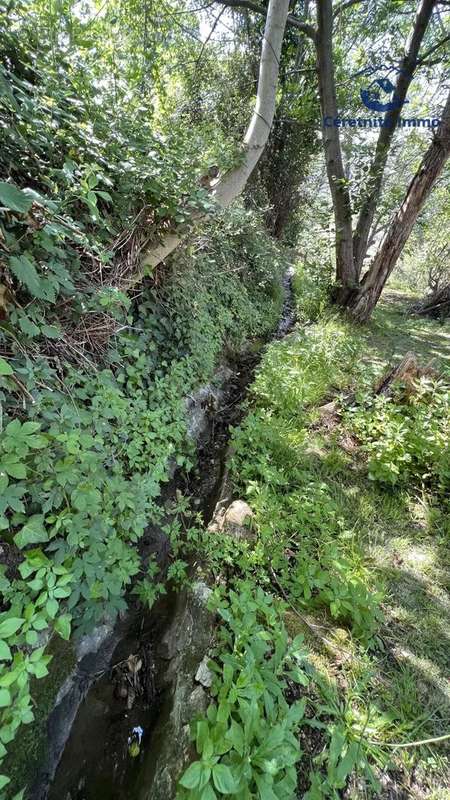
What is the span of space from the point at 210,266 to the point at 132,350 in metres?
2.37

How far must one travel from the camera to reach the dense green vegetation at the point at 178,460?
1.12 m

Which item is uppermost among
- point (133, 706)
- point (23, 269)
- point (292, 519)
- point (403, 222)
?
point (403, 222)

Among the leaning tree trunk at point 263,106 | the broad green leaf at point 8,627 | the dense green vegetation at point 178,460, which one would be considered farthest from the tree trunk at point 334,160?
the broad green leaf at point 8,627

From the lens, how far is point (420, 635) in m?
1.63

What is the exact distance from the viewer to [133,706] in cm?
155

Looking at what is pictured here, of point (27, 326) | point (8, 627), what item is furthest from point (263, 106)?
point (8, 627)

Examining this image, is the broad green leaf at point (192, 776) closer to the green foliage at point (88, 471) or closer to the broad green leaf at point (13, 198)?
the green foliage at point (88, 471)

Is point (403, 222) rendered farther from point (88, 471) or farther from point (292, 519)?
point (88, 471)

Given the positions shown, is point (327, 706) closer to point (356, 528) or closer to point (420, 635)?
point (420, 635)

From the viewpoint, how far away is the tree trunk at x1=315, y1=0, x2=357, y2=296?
4.14 metres

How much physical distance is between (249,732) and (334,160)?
6430mm
